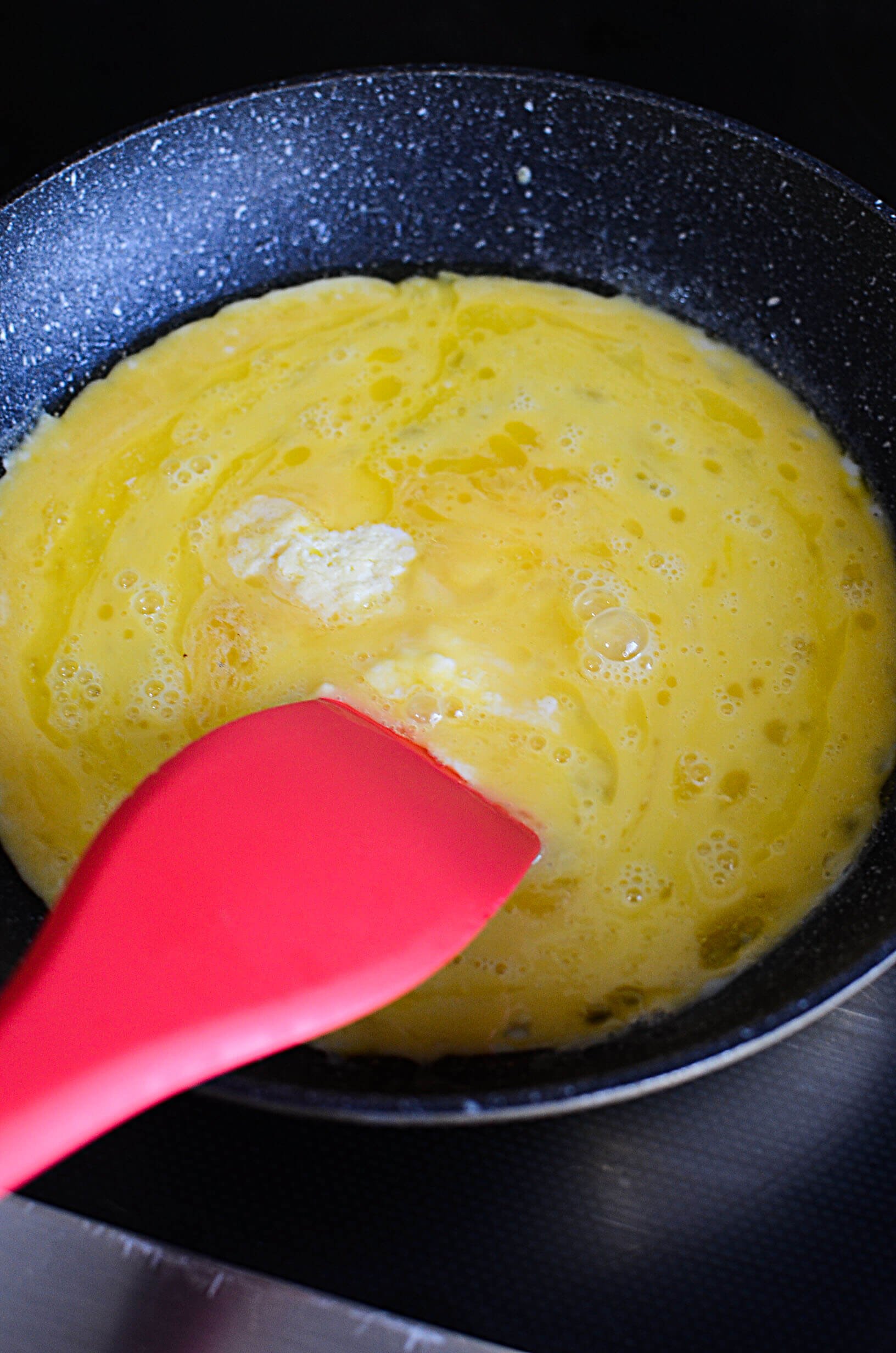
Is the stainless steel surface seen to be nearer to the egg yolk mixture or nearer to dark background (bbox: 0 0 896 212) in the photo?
the egg yolk mixture

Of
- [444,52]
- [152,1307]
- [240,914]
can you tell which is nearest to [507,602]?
[240,914]

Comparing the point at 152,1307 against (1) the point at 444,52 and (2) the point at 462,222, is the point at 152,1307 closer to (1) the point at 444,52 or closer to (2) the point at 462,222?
(2) the point at 462,222

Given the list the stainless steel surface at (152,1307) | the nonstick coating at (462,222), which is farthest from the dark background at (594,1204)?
the nonstick coating at (462,222)

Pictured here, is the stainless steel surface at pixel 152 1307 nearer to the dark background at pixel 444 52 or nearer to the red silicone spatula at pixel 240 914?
the red silicone spatula at pixel 240 914

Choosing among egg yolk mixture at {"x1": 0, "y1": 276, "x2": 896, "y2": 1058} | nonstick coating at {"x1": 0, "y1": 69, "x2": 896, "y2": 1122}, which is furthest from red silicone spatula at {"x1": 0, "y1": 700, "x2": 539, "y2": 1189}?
nonstick coating at {"x1": 0, "y1": 69, "x2": 896, "y2": 1122}

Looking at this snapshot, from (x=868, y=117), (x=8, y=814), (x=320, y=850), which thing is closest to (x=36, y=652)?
(x=8, y=814)

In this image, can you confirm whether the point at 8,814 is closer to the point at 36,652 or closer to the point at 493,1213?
the point at 36,652

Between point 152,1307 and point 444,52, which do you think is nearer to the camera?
point 152,1307
